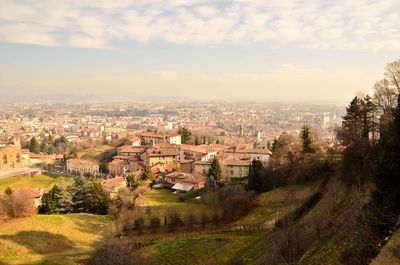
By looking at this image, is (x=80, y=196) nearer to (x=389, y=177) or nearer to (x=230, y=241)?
(x=230, y=241)

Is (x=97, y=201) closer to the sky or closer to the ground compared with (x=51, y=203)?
closer to the ground

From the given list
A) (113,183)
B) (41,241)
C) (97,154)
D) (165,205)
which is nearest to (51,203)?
(41,241)

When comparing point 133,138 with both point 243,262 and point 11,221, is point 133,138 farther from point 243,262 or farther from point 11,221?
point 243,262

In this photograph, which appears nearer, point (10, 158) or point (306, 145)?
point (306, 145)

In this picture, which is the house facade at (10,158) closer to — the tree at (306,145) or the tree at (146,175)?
the tree at (146,175)

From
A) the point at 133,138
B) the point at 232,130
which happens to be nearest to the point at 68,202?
the point at 133,138

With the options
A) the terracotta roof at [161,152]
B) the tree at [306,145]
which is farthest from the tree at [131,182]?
the tree at [306,145]

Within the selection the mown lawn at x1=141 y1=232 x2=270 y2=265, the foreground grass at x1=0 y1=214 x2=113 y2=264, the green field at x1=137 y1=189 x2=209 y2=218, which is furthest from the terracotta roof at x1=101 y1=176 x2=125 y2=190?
the mown lawn at x1=141 y1=232 x2=270 y2=265
